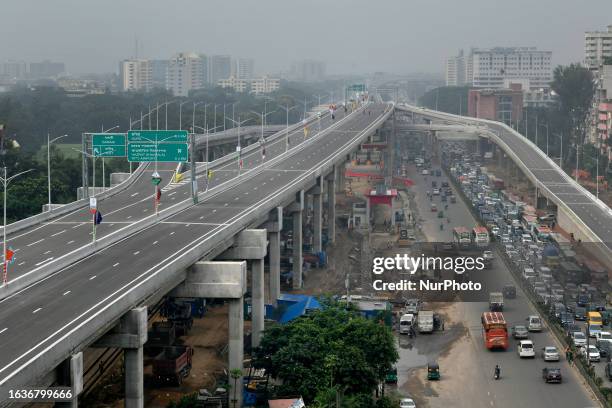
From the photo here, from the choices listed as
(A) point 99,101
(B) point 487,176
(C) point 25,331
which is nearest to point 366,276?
(C) point 25,331

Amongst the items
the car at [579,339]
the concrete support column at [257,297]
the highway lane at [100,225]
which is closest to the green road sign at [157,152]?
the highway lane at [100,225]

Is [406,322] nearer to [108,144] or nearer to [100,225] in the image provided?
[100,225]

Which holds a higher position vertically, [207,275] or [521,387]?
[207,275]

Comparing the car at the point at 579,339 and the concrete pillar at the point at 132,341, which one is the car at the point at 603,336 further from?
the concrete pillar at the point at 132,341

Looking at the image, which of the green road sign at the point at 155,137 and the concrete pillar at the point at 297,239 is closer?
the green road sign at the point at 155,137

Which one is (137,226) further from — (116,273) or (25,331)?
(25,331)

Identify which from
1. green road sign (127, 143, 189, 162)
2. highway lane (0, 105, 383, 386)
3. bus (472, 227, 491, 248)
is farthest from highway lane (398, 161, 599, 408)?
green road sign (127, 143, 189, 162)
